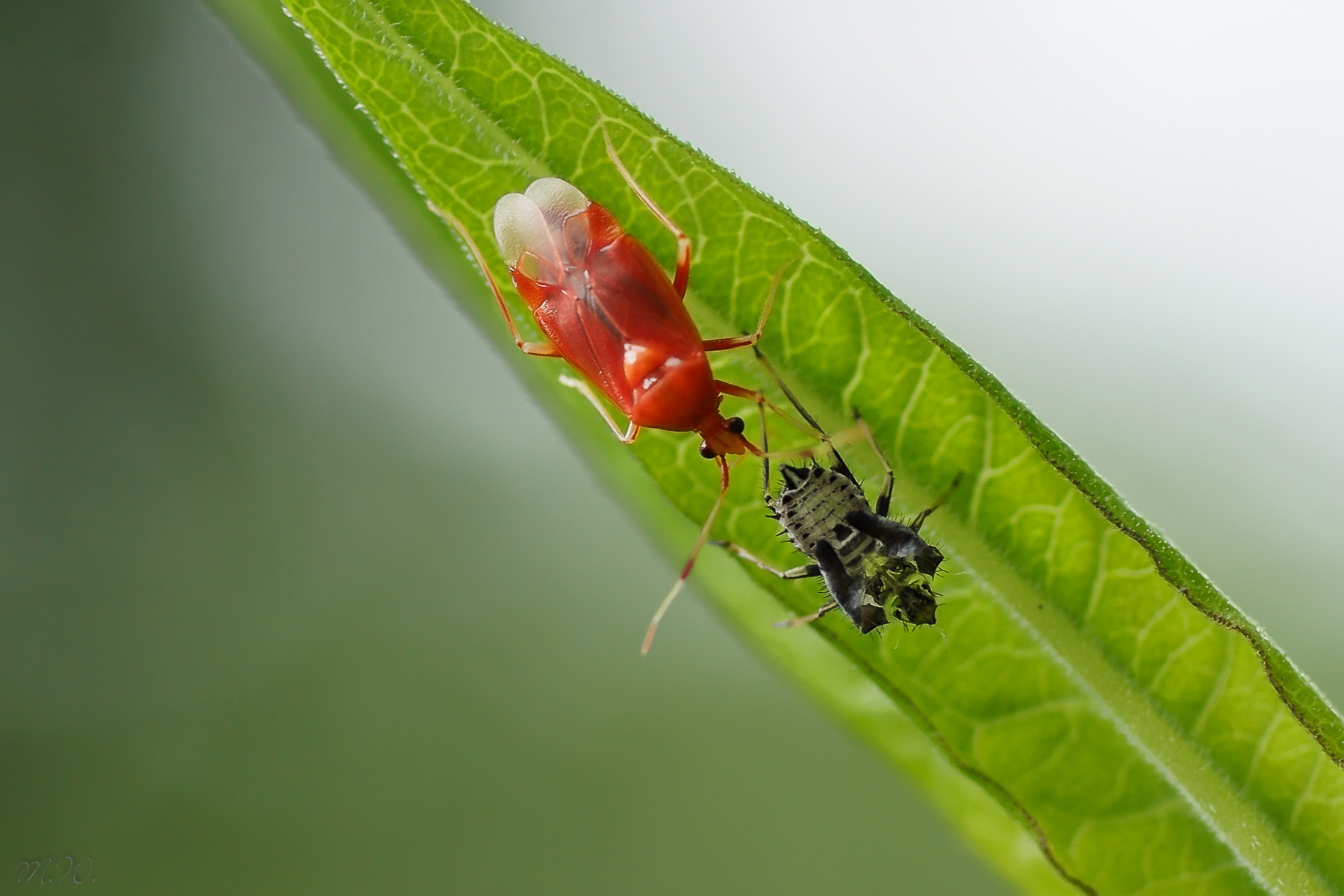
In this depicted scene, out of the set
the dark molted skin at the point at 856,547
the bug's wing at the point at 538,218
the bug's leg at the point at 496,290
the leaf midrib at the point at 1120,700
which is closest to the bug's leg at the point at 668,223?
the bug's wing at the point at 538,218

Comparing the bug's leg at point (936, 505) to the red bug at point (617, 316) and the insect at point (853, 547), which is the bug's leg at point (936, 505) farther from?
the red bug at point (617, 316)

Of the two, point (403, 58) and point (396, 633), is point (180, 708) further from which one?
point (403, 58)

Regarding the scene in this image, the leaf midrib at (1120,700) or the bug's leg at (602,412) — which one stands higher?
the bug's leg at (602,412)

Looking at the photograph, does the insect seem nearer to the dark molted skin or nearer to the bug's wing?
the dark molted skin

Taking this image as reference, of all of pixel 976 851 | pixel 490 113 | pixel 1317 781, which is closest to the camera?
pixel 1317 781

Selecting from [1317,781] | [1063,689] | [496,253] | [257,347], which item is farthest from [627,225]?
[257,347]

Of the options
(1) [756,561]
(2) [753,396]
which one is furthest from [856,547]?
(2) [753,396]

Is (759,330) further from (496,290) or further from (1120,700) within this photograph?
(1120,700)
